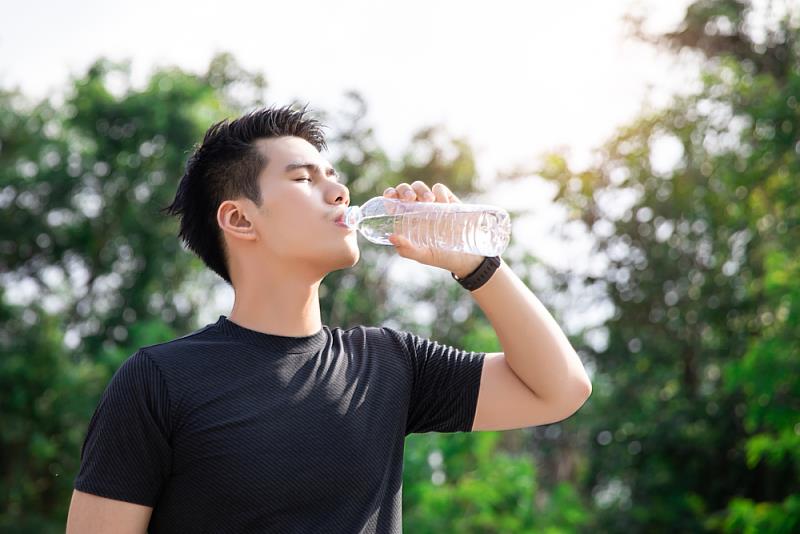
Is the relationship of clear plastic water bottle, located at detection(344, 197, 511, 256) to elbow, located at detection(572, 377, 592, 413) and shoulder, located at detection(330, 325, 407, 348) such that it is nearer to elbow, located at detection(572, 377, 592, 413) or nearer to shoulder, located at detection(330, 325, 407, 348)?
shoulder, located at detection(330, 325, 407, 348)

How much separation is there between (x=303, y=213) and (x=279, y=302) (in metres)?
0.19

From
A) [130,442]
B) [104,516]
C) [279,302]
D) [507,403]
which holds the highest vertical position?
[279,302]

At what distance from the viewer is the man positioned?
6.06ft

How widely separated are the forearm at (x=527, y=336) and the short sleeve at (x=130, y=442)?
69cm

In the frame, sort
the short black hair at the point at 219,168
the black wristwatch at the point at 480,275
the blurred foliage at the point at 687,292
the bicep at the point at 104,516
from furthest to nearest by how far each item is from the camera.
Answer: the blurred foliage at the point at 687,292 < the short black hair at the point at 219,168 < the black wristwatch at the point at 480,275 < the bicep at the point at 104,516

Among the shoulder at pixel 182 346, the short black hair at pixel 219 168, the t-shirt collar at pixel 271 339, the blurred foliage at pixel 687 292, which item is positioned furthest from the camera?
the blurred foliage at pixel 687 292

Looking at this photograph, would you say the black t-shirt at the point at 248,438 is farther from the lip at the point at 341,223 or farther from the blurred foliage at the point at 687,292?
the blurred foliage at the point at 687,292

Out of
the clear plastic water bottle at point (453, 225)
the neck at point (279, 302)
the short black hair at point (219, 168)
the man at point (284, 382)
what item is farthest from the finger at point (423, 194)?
the short black hair at point (219, 168)

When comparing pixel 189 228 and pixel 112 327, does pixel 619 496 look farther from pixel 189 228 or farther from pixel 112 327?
pixel 189 228

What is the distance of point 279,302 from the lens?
2.09 metres

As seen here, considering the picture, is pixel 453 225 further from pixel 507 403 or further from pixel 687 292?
pixel 687 292

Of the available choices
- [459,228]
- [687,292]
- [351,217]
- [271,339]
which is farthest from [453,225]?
[687,292]

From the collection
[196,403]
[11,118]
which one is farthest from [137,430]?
[11,118]

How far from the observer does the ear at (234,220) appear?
2.21 m
